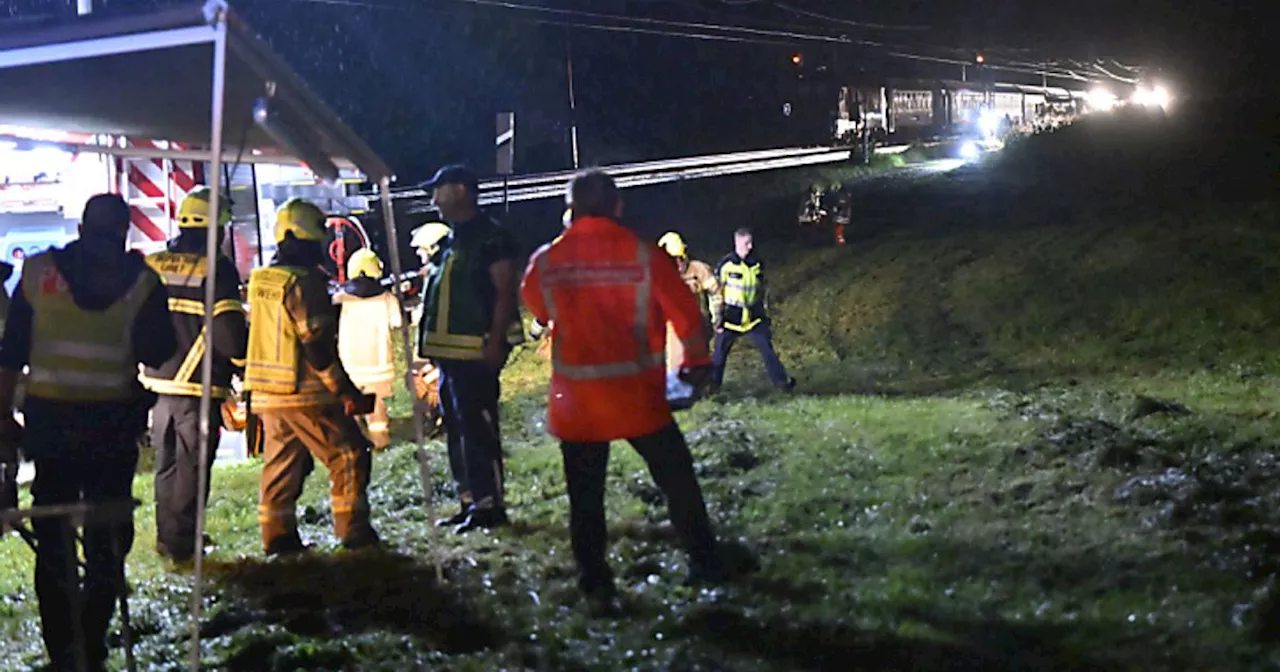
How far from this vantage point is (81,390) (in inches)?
189

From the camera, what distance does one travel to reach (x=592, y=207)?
529 centimetres

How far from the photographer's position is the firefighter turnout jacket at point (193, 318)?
20.6ft

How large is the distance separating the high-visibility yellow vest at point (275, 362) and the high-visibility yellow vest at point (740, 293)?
22.6ft

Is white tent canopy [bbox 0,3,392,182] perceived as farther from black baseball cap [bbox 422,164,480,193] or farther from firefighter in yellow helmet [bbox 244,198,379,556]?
black baseball cap [bbox 422,164,480,193]

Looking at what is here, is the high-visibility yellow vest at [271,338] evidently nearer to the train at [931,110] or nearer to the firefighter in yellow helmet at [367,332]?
the firefighter in yellow helmet at [367,332]

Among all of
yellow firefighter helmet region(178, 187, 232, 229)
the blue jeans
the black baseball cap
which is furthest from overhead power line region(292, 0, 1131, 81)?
yellow firefighter helmet region(178, 187, 232, 229)

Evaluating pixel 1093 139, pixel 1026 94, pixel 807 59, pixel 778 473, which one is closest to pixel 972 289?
pixel 778 473

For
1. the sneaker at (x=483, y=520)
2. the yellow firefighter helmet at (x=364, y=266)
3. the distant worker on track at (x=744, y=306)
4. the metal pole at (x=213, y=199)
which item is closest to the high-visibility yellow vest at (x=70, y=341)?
the metal pole at (x=213, y=199)

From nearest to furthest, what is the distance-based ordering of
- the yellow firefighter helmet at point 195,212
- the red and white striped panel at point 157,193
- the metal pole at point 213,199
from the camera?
the metal pole at point 213,199, the yellow firefighter helmet at point 195,212, the red and white striped panel at point 157,193

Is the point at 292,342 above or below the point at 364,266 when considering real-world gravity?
below

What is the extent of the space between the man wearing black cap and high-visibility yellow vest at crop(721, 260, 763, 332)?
605cm

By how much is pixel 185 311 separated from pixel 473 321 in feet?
4.92

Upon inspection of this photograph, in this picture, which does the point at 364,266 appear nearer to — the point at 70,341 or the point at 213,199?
the point at 70,341

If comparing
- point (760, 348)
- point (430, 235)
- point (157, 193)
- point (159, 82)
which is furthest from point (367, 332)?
point (159, 82)
